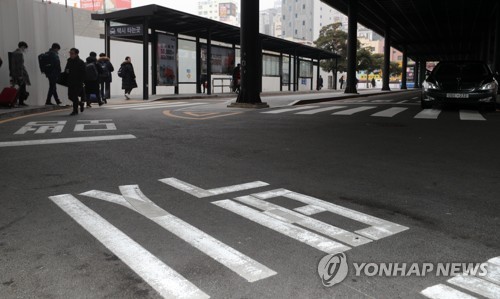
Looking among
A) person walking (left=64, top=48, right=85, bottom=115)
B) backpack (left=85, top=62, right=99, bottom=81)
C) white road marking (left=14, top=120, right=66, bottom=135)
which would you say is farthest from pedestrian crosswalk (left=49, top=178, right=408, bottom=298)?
backpack (left=85, top=62, right=99, bottom=81)

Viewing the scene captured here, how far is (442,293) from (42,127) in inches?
343

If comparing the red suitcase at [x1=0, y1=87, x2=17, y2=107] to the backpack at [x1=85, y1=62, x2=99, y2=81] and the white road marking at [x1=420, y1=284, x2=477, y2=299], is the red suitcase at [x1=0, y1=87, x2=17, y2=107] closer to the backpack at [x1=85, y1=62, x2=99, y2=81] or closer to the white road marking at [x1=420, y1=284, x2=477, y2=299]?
the backpack at [x1=85, y1=62, x2=99, y2=81]

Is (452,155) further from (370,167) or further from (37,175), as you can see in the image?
(37,175)

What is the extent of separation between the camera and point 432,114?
1228 centimetres

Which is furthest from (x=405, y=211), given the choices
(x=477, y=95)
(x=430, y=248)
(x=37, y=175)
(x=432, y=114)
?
(x=477, y=95)

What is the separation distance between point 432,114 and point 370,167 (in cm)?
762

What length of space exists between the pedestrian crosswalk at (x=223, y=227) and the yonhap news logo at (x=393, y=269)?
0.22m

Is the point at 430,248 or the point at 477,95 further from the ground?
the point at 477,95

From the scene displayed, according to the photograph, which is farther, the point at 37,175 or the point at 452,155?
the point at 452,155

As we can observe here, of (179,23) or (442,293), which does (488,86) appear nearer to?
(442,293)

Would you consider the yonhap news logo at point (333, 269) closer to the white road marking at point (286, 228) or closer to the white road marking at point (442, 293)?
the white road marking at point (286, 228)

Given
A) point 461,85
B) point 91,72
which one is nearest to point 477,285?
point 461,85

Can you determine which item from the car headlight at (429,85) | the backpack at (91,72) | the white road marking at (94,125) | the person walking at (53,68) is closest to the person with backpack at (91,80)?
the backpack at (91,72)

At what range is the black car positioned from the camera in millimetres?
12820
